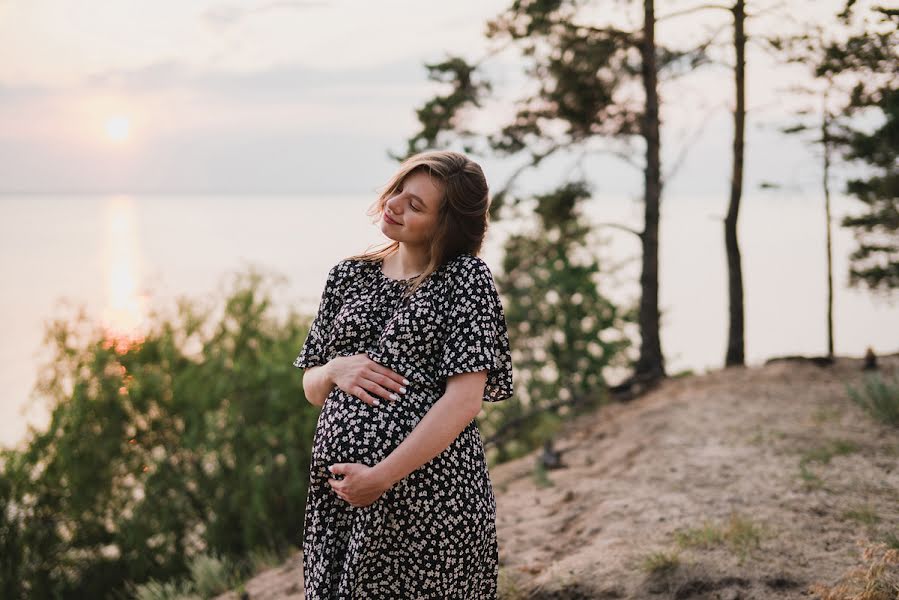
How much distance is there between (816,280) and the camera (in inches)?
2366

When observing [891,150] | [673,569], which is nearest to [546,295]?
[891,150]

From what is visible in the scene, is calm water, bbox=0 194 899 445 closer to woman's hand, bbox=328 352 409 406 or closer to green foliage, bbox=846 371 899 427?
woman's hand, bbox=328 352 409 406

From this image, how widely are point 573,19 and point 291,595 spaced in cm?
931

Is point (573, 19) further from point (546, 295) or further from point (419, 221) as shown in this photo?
point (419, 221)

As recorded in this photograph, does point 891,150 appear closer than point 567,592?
No

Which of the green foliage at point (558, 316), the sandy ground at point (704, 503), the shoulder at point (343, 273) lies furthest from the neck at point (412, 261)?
the green foliage at point (558, 316)

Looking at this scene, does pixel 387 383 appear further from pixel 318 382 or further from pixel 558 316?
pixel 558 316

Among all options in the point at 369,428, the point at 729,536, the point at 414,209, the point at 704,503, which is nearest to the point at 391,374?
the point at 369,428

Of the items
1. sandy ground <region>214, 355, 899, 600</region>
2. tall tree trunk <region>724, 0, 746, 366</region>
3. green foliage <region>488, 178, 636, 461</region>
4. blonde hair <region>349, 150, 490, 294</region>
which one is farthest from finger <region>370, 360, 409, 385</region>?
green foliage <region>488, 178, 636, 461</region>

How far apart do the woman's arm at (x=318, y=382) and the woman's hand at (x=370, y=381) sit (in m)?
0.10

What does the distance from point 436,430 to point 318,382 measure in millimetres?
548

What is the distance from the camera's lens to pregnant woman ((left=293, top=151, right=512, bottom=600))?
8.64ft

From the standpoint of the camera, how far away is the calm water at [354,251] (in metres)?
15.8

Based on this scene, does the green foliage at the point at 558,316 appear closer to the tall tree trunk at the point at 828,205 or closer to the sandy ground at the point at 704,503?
the tall tree trunk at the point at 828,205
